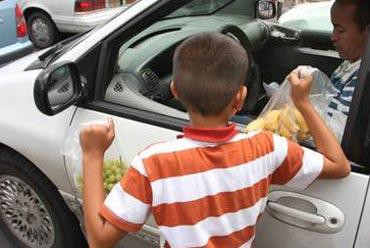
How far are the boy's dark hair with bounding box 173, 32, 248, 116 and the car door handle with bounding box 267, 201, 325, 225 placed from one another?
0.51m

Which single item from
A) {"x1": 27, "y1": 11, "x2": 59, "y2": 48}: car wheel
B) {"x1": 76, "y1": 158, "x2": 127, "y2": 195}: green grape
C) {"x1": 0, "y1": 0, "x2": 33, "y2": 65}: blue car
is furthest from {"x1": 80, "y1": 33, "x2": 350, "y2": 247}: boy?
{"x1": 27, "y1": 11, "x2": 59, "y2": 48}: car wheel

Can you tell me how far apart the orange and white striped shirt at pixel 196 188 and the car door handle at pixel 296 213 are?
A: 0.29 m

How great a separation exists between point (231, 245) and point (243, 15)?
204cm

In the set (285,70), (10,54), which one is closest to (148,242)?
(285,70)

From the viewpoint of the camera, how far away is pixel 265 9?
3.52m

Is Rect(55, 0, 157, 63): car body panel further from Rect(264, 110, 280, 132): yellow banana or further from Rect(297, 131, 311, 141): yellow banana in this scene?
Rect(297, 131, 311, 141): yellow banana

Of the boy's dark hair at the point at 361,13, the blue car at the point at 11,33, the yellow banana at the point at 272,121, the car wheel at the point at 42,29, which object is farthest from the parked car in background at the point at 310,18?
the car wheel at the point at 42,29

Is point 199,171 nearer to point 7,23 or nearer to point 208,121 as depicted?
point 208,121

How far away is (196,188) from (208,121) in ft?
0.57

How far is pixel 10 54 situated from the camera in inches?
238

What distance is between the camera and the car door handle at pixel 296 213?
5.60ft

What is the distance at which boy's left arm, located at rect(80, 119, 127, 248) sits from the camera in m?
1.46

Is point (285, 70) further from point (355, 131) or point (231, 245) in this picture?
point (231, 245)

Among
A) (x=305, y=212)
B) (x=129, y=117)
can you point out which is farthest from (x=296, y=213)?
(x=129, y=117)
